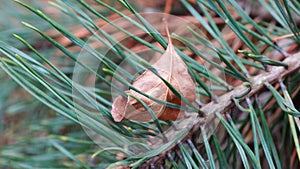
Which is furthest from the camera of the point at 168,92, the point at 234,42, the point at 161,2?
the point at 161,2

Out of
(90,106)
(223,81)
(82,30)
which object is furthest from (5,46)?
(82,30)

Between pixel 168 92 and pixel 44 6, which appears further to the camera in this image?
pixel 44 6

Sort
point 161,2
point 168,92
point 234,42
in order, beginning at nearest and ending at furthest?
1. point 168,92
2. point 234,42
3. point 161,2

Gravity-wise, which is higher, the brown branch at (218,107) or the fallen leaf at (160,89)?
the fallen leaf at (160,89)

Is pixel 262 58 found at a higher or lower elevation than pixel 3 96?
lower

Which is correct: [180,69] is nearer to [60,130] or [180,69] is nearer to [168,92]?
[168,92]

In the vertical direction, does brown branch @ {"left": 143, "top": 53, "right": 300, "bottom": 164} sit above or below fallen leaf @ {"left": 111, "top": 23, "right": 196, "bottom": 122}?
below

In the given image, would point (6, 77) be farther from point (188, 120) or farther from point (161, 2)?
point (188, 120)
